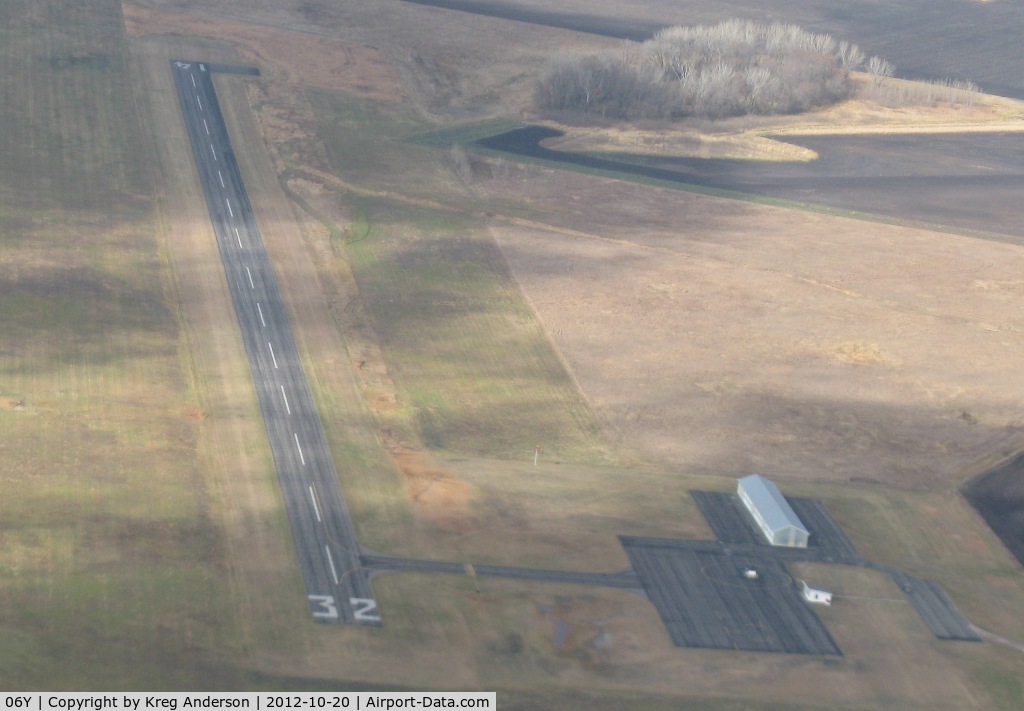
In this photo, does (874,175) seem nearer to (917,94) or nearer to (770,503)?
(917,94)

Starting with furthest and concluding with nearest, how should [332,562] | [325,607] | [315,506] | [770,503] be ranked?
[770,503] < [315,506] < [332,562] < [325,607]

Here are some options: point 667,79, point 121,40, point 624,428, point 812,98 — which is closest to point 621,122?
point 667,79

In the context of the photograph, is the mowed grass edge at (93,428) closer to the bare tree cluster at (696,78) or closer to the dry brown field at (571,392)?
the dry brown field at (571,392)

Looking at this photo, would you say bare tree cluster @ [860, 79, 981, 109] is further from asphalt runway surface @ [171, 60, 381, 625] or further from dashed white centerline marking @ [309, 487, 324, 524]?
dashed white centerline marking @ [309, 487, 324, 524]

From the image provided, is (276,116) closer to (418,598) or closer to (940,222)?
(940,222)

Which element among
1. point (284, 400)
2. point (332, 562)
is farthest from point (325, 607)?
point (284, 400)
